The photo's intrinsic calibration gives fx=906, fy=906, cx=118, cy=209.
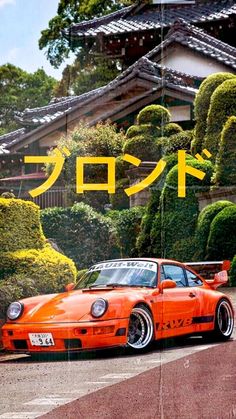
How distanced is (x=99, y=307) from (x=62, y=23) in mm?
1446

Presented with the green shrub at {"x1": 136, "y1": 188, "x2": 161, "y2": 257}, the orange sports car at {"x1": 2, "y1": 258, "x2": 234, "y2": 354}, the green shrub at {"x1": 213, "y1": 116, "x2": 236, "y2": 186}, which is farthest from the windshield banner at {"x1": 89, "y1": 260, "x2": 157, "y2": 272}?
the green shrub at {"x1": 213, "y1": 116, "x2": 236, "y2": 186}

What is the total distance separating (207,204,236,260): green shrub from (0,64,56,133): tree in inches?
44.7

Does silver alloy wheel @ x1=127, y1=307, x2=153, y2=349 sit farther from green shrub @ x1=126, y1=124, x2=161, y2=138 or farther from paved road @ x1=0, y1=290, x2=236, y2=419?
green shrub @ x1=126, y1=124, x2=161, y2=138

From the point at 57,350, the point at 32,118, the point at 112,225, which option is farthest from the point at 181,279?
the point at 32,118

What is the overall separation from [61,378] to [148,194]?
41.1 inches

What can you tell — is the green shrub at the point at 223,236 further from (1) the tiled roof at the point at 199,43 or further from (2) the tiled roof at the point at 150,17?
(2) the tiled roof at the point at 150,17

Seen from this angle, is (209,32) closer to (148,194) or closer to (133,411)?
(148,194)

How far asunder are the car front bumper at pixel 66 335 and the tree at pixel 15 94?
1.00m

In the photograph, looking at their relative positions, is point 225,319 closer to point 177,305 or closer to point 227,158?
point 177,305

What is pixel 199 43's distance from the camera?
4.88 m

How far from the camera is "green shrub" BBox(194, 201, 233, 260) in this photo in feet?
15.8

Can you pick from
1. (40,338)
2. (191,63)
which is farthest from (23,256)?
(191,63)

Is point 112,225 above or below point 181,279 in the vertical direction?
above

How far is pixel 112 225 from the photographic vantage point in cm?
460
